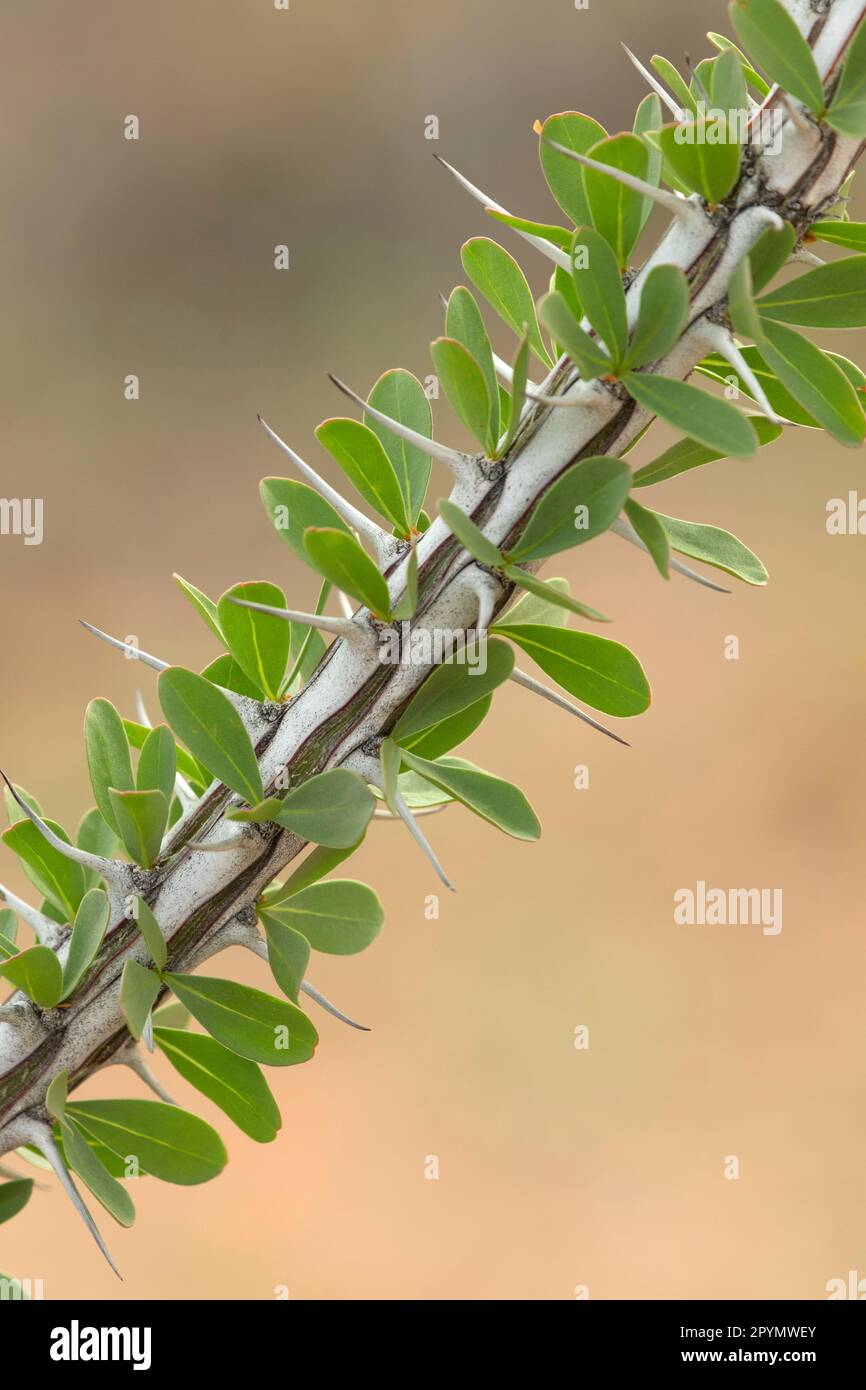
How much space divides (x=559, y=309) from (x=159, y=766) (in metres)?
0.09

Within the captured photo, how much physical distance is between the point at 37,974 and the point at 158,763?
37 mm

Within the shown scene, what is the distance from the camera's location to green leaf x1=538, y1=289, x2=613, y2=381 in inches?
5.8

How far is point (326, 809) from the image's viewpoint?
0.56ft

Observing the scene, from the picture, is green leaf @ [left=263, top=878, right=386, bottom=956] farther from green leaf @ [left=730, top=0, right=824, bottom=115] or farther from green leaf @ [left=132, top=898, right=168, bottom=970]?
green leaf @ [left=730, top=0, right=824, bottom=115]

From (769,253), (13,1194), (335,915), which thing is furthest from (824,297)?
(13,1194)

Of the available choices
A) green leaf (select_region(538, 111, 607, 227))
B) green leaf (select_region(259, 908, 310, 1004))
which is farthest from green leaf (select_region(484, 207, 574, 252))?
green leaf (select_region(259, 908, 310, 1004))

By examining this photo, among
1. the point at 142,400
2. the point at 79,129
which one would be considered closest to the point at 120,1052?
the point at 142,400

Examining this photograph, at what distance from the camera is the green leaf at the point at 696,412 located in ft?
0.49

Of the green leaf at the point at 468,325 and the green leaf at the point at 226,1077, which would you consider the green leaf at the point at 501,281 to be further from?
the green leaf at the point at 226,1077

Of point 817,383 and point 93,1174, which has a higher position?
point 817,383

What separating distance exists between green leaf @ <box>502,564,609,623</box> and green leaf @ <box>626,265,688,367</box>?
0.03 metres

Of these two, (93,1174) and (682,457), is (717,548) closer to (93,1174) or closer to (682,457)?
(682,457)

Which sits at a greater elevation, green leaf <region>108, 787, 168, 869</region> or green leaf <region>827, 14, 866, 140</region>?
green leaf <region>827, 14, 866, 140</region>

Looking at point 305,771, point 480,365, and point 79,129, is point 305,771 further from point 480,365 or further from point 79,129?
point 79,129
